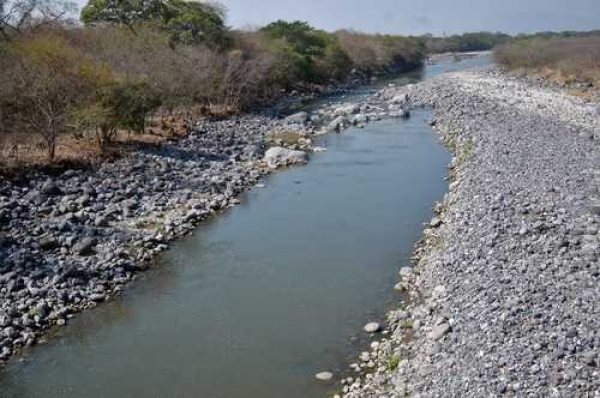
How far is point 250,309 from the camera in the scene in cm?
1234

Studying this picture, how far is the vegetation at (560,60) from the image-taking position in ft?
161

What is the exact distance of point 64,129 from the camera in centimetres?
2273

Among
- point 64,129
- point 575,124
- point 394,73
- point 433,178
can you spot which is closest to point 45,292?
point 64,129

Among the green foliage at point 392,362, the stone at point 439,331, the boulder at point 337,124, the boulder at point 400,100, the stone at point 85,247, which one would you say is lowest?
the green foliage at point 392,362

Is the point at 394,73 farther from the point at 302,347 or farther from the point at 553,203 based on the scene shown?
the point at 302,347

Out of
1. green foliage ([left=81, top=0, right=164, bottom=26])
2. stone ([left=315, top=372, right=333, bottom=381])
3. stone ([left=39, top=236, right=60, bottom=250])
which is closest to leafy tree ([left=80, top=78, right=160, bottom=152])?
stone ([left=39, top=236, right=60, bottom=250])

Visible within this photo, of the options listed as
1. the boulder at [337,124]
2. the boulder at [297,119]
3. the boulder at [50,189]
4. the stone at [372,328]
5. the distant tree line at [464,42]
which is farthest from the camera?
the distant tree line at [464,42]

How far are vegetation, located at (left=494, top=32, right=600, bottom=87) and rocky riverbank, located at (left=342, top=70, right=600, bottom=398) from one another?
97.9ft

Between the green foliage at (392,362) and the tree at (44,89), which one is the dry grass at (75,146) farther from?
the green foliage at (392,362)

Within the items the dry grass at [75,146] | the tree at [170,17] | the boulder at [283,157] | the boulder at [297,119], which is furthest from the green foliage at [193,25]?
the boulder at [283,157]

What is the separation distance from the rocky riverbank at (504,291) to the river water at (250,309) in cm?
90

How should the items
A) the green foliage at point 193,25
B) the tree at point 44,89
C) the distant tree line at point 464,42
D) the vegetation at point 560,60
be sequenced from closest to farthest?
1. the tree at point 44,89
2. the green foliage at point 193,25
3. the vegetation at point 560,60
4. the distant tree line at point 464,42

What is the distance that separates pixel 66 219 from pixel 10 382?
7.19 m

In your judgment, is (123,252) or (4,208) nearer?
(123,252)
